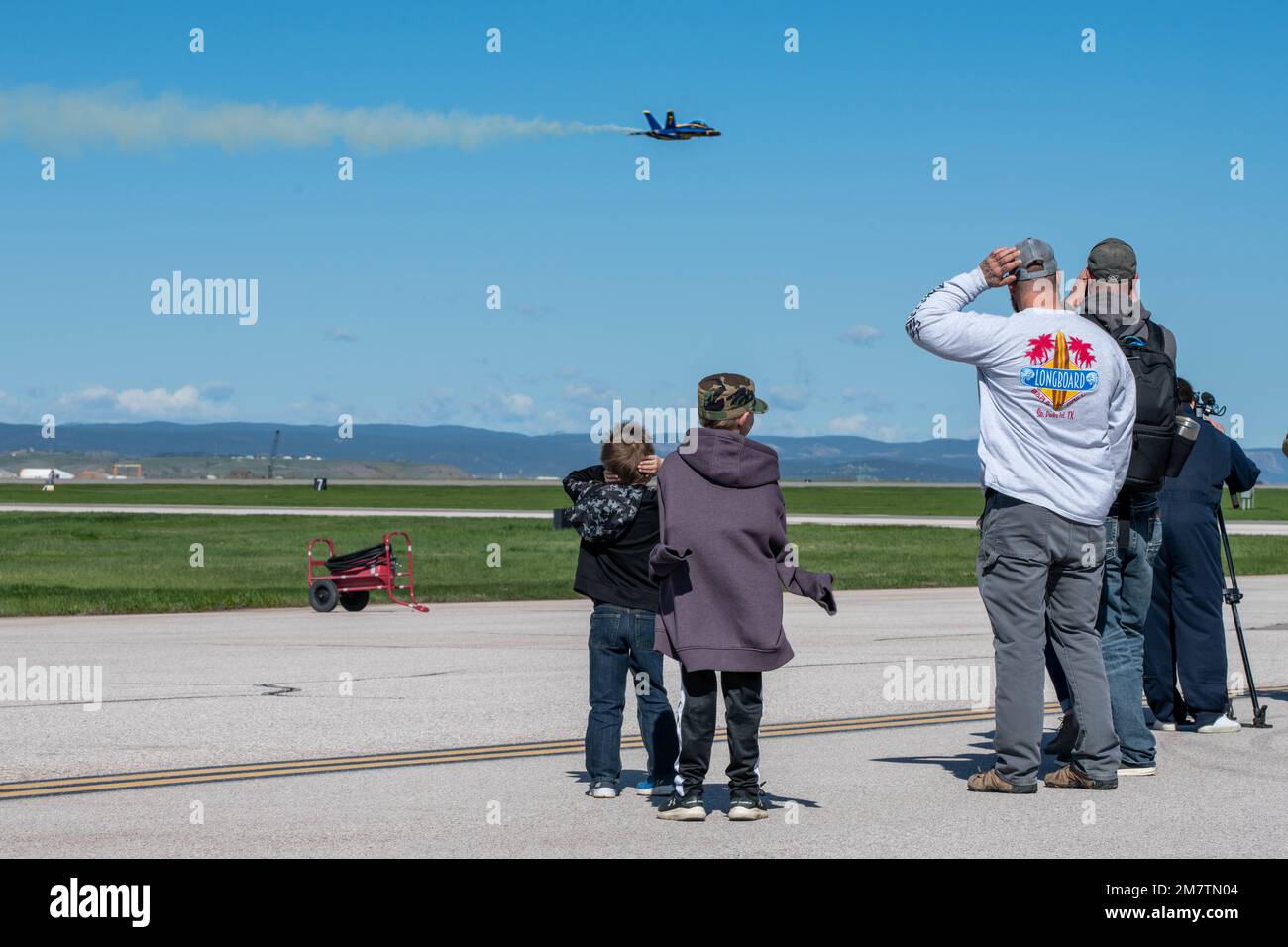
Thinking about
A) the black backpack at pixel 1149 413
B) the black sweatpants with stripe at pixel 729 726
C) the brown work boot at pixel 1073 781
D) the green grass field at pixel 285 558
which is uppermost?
the black backpack at pixel 1149 413

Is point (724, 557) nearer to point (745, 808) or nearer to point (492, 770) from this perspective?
point (745, 808)

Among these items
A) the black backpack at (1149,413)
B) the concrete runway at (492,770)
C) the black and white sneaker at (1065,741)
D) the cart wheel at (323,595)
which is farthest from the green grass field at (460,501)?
the black backpack at (1149,413)

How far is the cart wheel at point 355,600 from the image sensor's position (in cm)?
2170

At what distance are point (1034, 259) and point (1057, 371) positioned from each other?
1.82ft

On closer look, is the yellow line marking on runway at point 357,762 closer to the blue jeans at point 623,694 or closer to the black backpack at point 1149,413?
the blue jeans at point 623,694

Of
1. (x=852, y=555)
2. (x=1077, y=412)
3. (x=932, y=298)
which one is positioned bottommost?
(x=852, y=555)

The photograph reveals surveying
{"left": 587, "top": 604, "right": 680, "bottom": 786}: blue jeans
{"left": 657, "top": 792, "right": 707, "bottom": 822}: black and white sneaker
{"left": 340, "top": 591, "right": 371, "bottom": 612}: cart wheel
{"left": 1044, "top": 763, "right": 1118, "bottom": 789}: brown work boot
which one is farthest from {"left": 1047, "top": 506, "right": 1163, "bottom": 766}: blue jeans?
{"left": 340, "top": 591, "right": 371, "bottom": 612}: cart wheel

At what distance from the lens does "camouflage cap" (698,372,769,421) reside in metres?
7.54

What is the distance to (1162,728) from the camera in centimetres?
1026

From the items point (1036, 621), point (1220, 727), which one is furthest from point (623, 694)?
point (1220, 727)

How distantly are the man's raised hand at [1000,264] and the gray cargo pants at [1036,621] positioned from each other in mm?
1043
